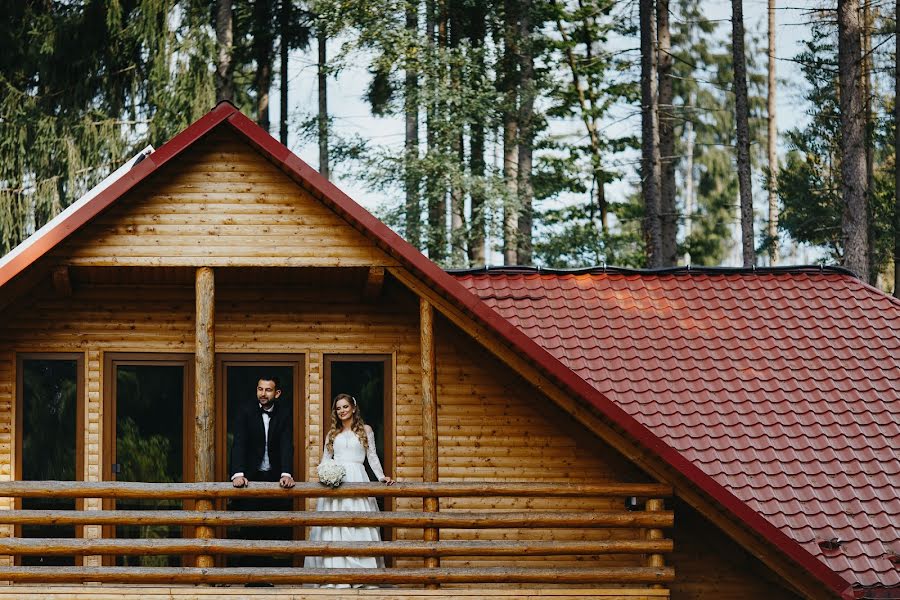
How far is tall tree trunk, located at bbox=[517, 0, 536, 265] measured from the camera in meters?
25.3

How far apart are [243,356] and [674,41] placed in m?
28.2

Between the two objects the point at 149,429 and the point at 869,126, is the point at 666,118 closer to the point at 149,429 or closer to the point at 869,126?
the point at 869,126

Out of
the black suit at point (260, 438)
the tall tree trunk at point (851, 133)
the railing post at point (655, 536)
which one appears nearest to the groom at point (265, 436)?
the black suit at point (260, 438)

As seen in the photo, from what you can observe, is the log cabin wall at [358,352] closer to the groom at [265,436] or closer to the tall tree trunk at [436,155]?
the groom at [265,436]

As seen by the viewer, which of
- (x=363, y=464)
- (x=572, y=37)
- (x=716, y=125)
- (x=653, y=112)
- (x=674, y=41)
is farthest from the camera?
(x=716, y=125)

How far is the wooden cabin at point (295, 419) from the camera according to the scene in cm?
954

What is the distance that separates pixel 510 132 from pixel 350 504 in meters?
16.4

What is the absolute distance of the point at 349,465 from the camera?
10.4 m

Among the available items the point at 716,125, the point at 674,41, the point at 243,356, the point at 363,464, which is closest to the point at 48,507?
the point at 243,356

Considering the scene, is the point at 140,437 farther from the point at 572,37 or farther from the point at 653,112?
the point at 572,37

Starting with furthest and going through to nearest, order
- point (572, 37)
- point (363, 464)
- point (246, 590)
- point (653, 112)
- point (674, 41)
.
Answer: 1. point (674, 41)
2. point (572, 37)
3. point (653, 112)
4. point (363, 464)
5. point (246, 590)

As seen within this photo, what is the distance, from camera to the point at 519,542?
386 inches

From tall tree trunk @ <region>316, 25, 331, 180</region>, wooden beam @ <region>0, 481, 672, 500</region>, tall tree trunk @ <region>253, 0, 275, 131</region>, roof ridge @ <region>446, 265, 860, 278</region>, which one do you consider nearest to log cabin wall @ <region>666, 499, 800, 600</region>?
wooden beam @ <region>0, 481, 672, 500</region>

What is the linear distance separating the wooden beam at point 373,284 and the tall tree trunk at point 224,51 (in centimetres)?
1412
